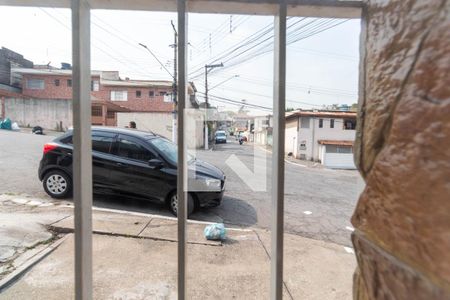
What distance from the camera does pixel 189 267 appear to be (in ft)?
9.57

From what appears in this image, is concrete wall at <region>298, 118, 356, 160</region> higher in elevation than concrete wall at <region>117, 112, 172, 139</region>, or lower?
lower

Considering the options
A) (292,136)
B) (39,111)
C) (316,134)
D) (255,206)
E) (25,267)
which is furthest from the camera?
(292,136)

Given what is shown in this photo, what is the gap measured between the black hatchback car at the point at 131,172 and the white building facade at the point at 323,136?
55.9 ft

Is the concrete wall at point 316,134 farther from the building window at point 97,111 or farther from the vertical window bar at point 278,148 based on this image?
the vertical window bar at point 278,148

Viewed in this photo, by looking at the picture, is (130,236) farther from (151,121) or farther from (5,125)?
(5,125)

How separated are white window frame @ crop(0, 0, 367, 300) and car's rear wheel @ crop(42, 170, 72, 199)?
458 centimetres

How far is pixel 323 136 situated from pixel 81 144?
72.1ft

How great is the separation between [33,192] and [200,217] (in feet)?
11.2

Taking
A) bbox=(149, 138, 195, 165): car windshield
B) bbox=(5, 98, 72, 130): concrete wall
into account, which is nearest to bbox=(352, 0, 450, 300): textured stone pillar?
bbox=(149, 138, 195, 165): car windshield

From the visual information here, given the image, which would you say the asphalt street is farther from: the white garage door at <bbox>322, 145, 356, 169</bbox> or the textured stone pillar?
the white garage door at <bbox>322, 145, 356, 169</bbox>

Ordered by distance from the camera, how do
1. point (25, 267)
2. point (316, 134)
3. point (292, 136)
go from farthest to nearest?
point (292, 136), point (316, 134), point (25, 267)

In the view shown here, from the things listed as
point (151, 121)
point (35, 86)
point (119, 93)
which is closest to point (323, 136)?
point (151, 121)

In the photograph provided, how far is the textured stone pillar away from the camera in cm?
54

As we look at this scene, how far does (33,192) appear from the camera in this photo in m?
5.50
